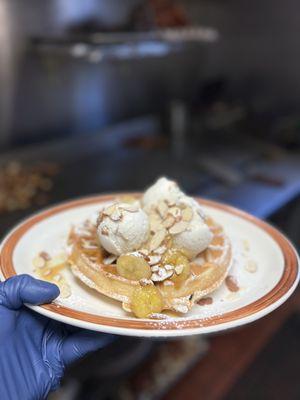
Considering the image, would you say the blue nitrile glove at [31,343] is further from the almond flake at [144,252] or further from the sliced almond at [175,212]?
the sliced almond at [175,212]

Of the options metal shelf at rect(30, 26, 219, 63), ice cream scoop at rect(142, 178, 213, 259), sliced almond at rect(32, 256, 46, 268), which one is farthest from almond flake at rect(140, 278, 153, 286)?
metal shelf at rect(30, 26, 219, 63)

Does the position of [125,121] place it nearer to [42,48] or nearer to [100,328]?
[42,48]

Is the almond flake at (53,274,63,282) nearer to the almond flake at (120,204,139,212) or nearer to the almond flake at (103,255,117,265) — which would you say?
the almond flake at (103,255,117,265)

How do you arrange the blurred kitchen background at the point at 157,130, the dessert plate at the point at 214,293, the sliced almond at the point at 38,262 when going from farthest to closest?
the blurred kitchen background at the point at 157,130, the sliced almond at the point at 38,262, the dessert plate at the point at 214,293

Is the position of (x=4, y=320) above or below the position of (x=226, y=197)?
above

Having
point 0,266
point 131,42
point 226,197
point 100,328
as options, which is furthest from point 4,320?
point 131,42

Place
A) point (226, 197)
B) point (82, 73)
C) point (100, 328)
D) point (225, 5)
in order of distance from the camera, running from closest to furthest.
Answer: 1. point (100, 328)
2. point (226, 197)
3. point (82, 73)
4. point (225, 5)

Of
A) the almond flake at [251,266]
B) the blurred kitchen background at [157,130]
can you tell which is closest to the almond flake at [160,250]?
the almond flake at [251,266]
